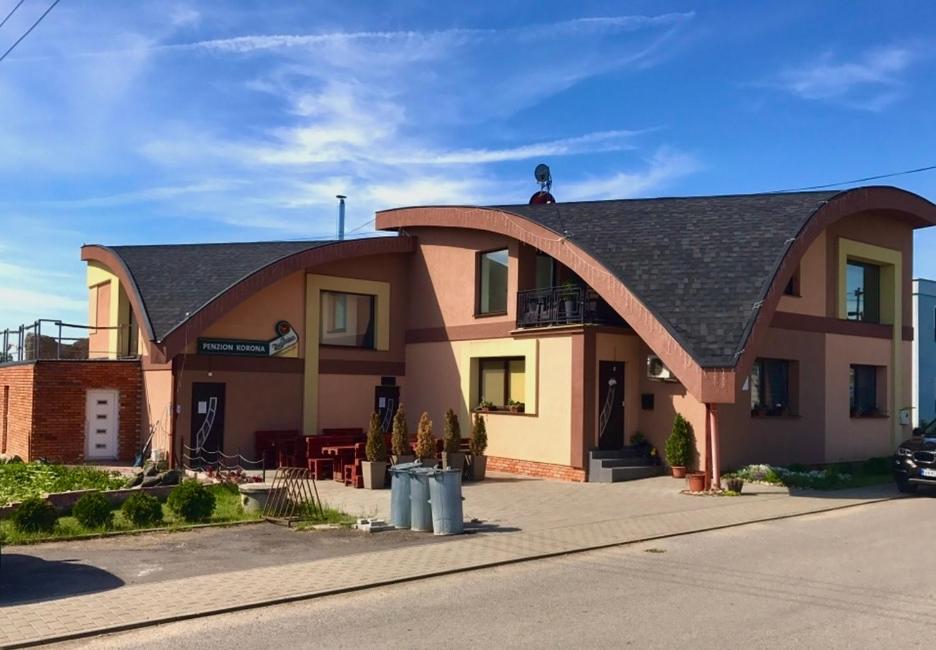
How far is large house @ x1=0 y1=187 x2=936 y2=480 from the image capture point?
1922 centimetres

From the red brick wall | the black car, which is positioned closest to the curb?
the black car

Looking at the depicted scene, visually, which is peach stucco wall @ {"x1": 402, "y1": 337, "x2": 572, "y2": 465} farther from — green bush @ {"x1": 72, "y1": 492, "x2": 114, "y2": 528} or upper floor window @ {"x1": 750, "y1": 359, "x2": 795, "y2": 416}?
green bush @ {"x1": 72, "y1": 492, "x2": 114, "y2": 528}

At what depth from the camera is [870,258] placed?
78.6 feet

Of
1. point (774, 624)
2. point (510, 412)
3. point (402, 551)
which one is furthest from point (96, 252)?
point (774, 624)

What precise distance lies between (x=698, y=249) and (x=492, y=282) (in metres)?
6.17

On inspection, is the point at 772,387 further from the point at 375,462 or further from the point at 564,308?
the point at 375,462

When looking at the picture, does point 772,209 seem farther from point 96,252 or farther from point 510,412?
point 96,252

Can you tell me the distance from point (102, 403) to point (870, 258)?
20460mm

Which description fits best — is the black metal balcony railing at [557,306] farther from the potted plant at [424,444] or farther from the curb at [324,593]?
the curb at [324,593]

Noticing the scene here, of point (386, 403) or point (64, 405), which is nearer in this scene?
point (64, 405)

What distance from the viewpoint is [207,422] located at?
22250 millimetres

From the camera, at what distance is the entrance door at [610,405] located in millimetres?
20719

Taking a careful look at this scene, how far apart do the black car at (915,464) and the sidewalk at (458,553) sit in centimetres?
44

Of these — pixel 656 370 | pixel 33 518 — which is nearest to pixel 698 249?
pixel 656 370
